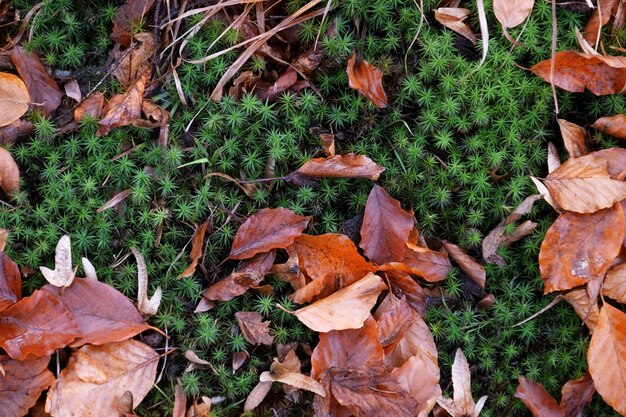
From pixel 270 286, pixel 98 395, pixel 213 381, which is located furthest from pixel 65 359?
pixel 270 286

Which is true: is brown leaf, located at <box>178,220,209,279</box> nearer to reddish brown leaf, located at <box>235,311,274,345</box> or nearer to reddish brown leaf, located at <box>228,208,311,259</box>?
reddish brown leaf, located at <box>228,208,311,259</box>

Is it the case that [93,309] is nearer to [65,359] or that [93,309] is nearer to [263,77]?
[65,359]

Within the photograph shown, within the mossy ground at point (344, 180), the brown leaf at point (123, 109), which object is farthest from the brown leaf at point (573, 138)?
the brown leaf at point (123, 109)

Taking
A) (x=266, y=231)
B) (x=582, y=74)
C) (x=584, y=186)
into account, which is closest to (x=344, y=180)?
(x=266, y=231)

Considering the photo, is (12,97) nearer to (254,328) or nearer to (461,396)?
(254,328)

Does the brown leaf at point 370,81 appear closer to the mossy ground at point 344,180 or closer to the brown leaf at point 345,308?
the mossy ground at point 344,180
